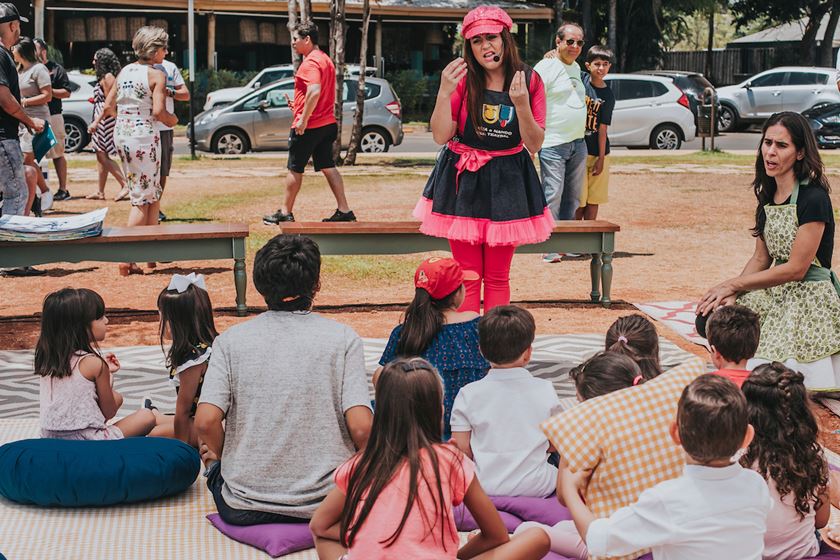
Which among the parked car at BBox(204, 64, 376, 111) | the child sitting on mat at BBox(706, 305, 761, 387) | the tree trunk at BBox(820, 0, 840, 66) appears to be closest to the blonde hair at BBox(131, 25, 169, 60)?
the child sitting on mat at BBox(706, 305, 761, 387)

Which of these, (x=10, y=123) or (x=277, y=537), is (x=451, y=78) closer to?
(x=277, y=537)

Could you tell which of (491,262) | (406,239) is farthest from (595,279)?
(491,262)

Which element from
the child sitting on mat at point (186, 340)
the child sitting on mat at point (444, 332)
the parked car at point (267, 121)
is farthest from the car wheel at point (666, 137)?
the child sitting on mat at point (186, 340)

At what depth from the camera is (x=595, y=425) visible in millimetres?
3439

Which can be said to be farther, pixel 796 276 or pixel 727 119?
pixel 727 119

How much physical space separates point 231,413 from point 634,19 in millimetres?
33325

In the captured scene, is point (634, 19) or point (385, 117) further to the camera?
point (634, 19)

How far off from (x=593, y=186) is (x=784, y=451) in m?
6.27

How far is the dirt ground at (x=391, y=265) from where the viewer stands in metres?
7.78

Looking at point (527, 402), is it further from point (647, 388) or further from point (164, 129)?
point (164, 129)

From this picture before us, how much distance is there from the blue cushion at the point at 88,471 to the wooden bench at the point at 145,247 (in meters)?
3.16

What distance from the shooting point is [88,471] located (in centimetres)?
425

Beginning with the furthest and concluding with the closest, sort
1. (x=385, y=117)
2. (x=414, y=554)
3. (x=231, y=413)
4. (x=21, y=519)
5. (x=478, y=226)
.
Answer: (x=385, y=117) < (x=478, y=226) < (x=21, y=519) < (x=231, y=413) < (x=414, y=554)

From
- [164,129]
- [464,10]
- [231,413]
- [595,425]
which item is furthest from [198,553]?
[464,10]
